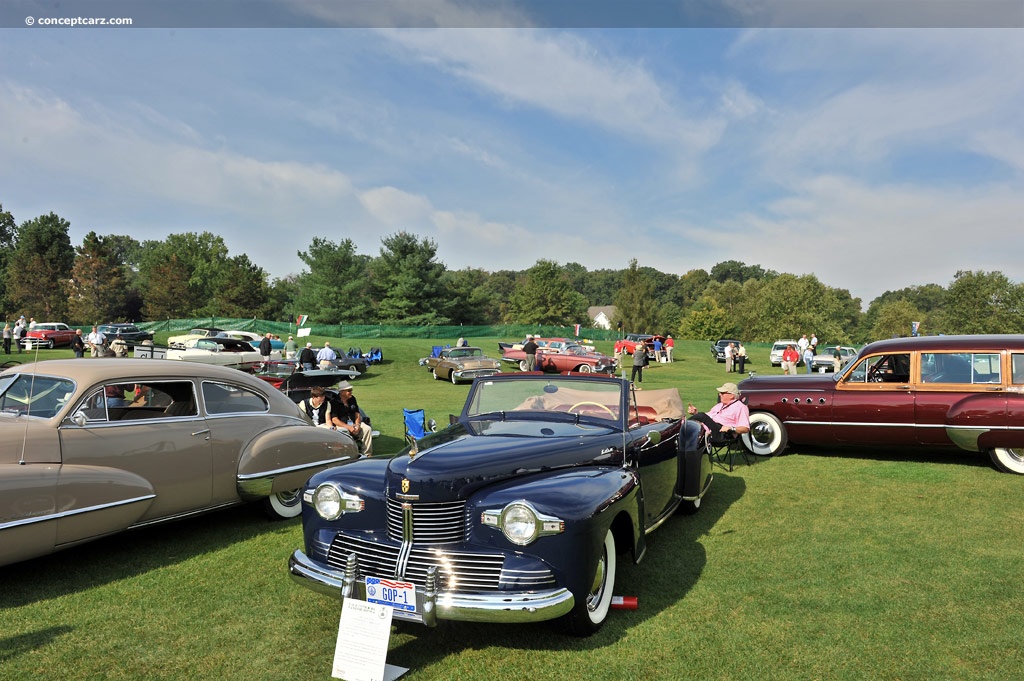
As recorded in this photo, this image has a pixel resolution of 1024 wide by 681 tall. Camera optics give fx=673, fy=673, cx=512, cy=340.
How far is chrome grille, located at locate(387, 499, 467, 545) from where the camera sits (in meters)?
4.04

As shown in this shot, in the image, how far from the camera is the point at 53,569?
547cm

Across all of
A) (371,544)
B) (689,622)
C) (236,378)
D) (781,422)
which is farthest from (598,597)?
(781,422)

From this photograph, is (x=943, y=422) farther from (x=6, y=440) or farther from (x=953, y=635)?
(x=6, y=440)

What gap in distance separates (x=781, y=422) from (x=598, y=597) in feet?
22.9

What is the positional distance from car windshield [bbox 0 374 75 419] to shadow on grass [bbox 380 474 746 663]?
3.27 meters

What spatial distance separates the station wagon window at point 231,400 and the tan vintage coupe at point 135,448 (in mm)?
10

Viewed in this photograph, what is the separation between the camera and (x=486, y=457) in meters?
4.42

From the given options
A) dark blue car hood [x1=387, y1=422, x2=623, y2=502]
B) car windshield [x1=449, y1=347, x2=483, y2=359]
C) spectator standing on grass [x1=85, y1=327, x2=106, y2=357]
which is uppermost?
spectator standing on grass [x1=85, y1=327, x2=106, y2=357]

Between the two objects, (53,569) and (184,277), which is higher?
(184,277)

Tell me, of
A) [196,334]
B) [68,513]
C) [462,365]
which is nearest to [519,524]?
[68,513]

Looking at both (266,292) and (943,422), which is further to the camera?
(266,292)

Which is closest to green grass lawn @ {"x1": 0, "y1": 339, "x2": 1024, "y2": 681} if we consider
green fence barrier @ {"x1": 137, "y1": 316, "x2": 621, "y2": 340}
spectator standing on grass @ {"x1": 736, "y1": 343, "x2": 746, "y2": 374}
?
spectator standing on grass @ {"x1": 736, "y1": 343, "x2": 746, "y2": 374}

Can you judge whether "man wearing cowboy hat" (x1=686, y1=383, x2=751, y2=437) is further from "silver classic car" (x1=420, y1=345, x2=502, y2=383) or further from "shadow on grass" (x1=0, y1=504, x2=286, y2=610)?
"silver classic car" (x1=420, y1=345, x2=502, y2=383)

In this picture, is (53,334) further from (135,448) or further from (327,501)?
(327,501)
